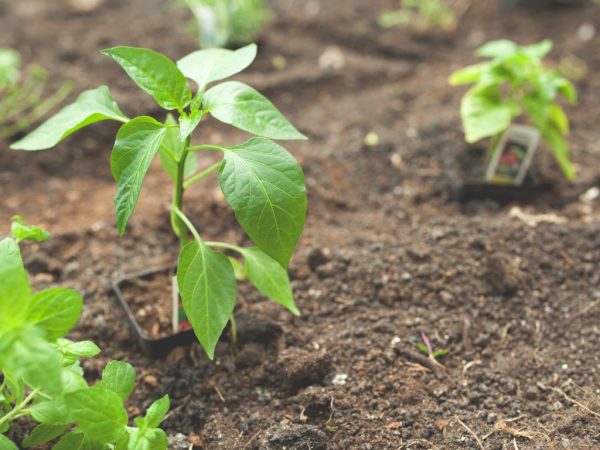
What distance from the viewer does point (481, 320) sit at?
175 centimetres

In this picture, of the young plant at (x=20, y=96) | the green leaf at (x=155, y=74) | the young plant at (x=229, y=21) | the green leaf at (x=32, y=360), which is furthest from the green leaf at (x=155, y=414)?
the young plant at (x=229, y=21)

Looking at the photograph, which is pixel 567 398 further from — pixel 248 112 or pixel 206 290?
pixel 248 112

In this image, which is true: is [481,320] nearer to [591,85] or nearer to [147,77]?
[147,77]

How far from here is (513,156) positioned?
2.30 m

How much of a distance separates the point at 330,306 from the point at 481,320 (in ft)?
1.48

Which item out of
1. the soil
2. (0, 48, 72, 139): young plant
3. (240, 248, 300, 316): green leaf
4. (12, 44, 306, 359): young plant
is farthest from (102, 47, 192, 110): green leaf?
(0, 48, 72, 139): young plant

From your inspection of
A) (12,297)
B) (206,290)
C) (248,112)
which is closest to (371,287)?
(206,290)

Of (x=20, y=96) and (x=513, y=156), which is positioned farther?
(x=20, y=96)

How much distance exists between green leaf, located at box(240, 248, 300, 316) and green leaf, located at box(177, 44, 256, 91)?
46 cm

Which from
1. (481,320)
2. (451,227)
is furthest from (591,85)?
(481,320)

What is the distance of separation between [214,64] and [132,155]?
13.6 inches

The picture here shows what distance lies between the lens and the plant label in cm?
228

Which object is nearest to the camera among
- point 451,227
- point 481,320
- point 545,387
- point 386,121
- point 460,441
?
point 460,441

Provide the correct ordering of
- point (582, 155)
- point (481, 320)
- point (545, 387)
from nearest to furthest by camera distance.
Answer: point (545, 387) < point (481, 320) < point (582, 155)
